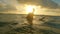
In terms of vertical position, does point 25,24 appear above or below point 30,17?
below

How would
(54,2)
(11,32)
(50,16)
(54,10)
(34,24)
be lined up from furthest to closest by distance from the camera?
(54,2), (54,10), (50,16), (34,24), (11,32)

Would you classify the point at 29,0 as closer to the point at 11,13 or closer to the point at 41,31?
the point at 11,13

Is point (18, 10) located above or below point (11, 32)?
above

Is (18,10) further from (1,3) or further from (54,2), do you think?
(54,2)

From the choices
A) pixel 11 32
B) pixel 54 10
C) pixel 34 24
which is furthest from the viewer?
pixel 54 10

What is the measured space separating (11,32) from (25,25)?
36 cm

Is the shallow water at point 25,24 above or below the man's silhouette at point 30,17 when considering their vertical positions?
below

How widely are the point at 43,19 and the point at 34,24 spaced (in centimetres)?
31

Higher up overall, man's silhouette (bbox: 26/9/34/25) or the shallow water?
man's silhouette (bbox: 26/9/34/25)

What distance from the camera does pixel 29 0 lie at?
4.80 meters

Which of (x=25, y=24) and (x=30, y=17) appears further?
(x=25, y=24)

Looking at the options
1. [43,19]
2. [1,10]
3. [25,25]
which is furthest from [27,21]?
A: [1,10]

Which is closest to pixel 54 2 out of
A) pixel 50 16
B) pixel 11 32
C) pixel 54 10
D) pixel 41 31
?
pixel 54 10

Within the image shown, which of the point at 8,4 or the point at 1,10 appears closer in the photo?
the point at 1,10
